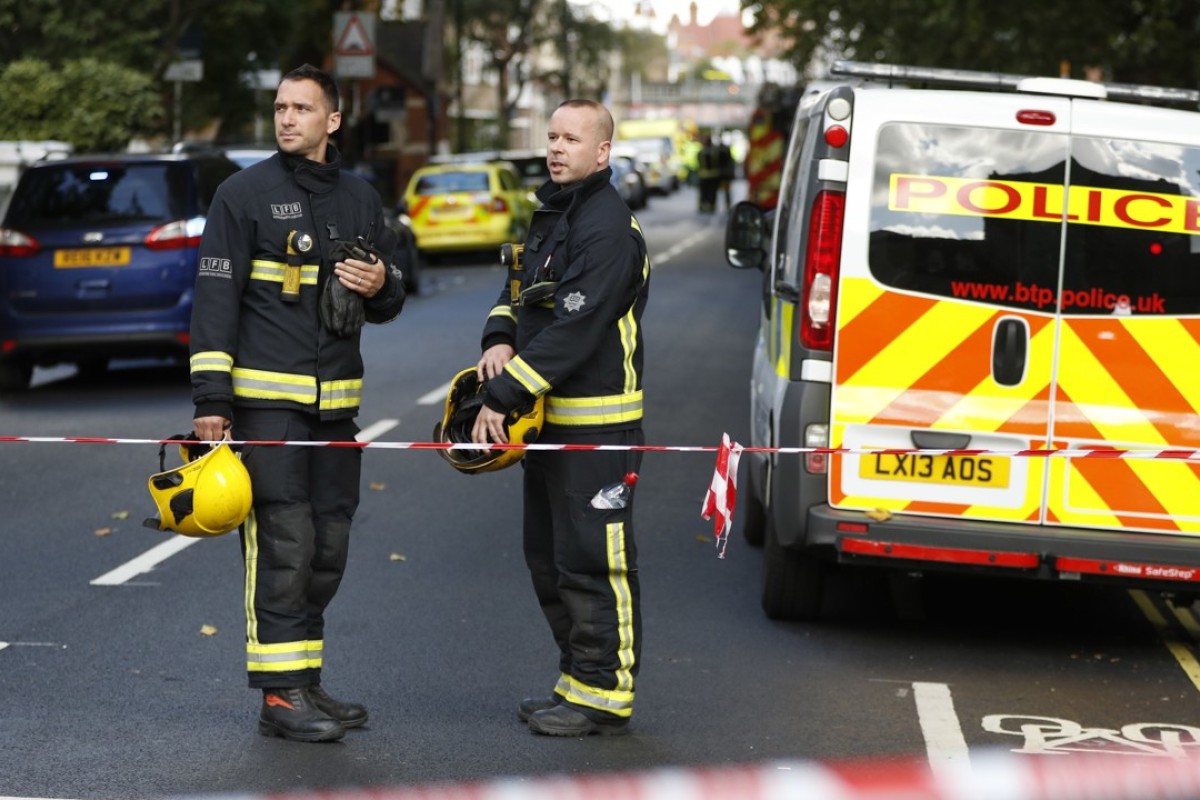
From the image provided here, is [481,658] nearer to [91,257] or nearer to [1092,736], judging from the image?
[1092,736]

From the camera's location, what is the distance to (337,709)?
6184 millimetres

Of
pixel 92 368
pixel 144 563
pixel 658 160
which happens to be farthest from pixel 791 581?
pixel 658 160

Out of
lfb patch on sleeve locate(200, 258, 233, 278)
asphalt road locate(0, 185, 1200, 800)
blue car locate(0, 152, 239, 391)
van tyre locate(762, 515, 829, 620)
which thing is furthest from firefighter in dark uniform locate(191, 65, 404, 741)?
blue car locate(0, 152, 239, 391)

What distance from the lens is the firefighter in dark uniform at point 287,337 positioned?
600 cm

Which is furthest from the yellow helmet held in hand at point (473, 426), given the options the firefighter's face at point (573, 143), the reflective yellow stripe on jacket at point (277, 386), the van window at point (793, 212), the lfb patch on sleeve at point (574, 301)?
the van window at point (793, 212)

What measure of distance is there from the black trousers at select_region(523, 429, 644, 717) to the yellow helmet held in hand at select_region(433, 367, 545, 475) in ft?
0.41

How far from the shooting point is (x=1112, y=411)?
23.4 feet

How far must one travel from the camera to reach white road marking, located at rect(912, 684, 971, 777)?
6004 mm

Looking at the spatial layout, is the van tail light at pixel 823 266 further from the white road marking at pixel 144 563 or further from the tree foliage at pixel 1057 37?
the tree foliage at pixel 1057 37

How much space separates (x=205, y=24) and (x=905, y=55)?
33.4 ft

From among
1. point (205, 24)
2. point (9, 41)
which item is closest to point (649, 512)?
point (9, 41)

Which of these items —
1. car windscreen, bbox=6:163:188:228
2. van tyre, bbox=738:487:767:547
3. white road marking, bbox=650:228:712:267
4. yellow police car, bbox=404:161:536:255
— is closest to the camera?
van tyre, bbox=738:487:767:547

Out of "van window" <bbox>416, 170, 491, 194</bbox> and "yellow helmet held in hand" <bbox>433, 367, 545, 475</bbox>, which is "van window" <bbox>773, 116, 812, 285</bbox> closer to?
"yellow helmet held in hand" <bbox>433, 367, 545, 475</bbox>

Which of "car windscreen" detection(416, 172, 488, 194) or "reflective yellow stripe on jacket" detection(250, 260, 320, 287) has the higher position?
"reflective yellow stripe on jacket" detection(250, 260, 320, 287)
